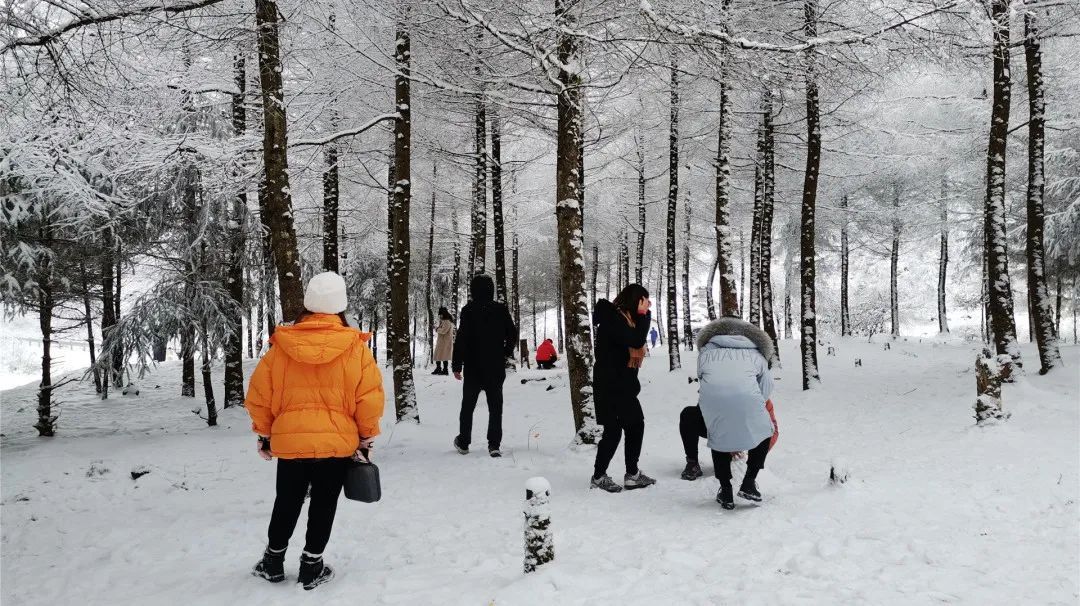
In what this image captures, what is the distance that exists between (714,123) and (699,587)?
1315 centimetres

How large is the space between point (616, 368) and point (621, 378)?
0.32 feet

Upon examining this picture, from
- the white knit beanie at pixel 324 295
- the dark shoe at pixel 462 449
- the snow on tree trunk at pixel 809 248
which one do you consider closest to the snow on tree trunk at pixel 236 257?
the dark shoe at pixel 462 449

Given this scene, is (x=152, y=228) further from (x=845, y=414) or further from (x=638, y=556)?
(x=845, y=414)

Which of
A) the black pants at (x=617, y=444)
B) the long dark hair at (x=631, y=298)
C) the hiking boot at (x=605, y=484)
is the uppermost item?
the long dark hair at (x=631, y=298)

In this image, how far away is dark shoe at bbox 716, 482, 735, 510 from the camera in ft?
14.6

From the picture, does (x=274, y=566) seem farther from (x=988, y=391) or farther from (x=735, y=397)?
(x=988, y=391)

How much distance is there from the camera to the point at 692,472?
212 inches

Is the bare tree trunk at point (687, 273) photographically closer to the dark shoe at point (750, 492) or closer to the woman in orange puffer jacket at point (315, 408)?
the dark shoe at point (750, 492)

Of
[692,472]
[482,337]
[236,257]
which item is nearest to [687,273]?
[236,257]

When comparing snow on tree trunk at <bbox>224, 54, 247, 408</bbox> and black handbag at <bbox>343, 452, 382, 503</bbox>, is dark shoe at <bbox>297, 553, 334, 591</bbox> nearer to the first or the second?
black handbag at <bbox>343, 452, 382, 503</bbox>

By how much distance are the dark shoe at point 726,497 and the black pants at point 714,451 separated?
0.06m

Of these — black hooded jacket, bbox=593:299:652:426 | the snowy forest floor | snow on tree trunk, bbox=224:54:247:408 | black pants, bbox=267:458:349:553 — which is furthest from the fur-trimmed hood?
snow on tree trunk, bbox=224:54:247:408

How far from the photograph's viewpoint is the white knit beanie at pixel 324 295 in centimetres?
329

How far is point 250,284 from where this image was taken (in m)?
11.2
